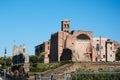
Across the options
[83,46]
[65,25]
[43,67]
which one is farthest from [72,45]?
[43,67]

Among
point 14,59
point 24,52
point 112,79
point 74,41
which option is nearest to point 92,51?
point 74,41

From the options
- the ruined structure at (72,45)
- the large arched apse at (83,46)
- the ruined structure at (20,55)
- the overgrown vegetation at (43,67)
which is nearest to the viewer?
the overgrown vegetation at (43,67)

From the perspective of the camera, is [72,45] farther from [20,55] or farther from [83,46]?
[20,55]

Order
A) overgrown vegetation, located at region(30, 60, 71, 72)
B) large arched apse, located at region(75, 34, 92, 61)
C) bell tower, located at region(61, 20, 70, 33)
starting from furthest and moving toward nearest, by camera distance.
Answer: bell tower, located at region(61, 20, 70, 33), large arched apse, located at region(75, 34, 92, 61), overgrown vegetation, located at region(30, 60, 71, 72)

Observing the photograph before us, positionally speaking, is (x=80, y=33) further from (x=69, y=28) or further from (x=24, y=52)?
(x=24, y=52)

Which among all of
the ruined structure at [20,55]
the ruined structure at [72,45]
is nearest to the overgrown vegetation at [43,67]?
the ruined structure at [20,55]

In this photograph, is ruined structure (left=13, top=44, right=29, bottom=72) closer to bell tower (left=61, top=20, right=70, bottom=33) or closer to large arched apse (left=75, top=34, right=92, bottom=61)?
bell tower (left=61, top=20, right=70, bottom=33)

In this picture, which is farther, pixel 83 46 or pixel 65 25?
pixel 65 25

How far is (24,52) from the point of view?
79500mm

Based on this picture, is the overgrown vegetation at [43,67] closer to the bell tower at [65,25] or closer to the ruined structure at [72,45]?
the ruined structure at [72,45]

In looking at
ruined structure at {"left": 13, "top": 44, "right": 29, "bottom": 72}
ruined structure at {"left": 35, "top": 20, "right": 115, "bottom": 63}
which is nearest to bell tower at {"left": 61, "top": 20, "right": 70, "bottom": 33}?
ruined structure at {"left": 35, "top": 20, "right": 115, "bottom": 63}

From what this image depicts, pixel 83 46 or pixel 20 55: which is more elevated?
pixel 83 46

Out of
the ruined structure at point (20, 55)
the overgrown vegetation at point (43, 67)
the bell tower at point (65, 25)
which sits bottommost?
the overgrown vegetation at point (43, 67)

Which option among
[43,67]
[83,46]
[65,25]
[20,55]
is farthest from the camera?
[65,25]
